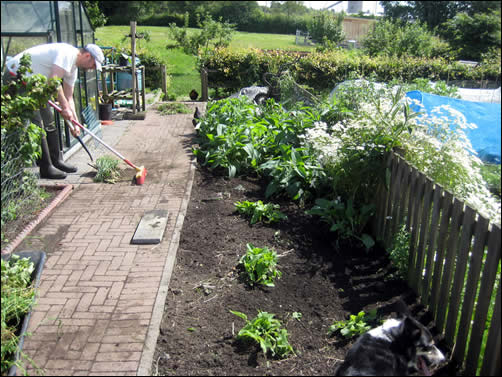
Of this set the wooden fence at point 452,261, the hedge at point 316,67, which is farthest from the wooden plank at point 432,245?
the hedge at point 316,67

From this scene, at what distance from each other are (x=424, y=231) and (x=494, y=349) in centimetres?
125

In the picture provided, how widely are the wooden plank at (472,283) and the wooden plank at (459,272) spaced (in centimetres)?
9

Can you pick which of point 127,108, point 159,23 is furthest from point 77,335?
point 159,23

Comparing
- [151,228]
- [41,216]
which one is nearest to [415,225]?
[151,228]

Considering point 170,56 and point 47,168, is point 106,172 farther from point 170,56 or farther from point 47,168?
point 170,56

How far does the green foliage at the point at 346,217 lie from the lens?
4.78 meters

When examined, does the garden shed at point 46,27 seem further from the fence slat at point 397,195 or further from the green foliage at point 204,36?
the green foliage at point 204,36

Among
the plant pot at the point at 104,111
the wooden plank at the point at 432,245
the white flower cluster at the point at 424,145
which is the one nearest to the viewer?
the wooden plank at the point at 432,245

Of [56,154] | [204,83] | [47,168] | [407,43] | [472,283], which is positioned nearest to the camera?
[472,283]

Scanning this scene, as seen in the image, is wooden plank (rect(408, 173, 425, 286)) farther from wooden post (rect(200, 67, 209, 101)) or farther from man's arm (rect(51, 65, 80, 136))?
wooden post (rect(200, 67, 209, 101))

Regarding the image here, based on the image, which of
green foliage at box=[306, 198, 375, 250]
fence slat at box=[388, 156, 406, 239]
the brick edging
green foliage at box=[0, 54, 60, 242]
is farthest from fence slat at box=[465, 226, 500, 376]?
the brick edging

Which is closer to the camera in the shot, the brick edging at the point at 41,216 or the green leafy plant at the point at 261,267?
the green leafy plant at the point at 261,267

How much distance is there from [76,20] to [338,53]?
1011cm

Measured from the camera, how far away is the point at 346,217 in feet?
16.1
